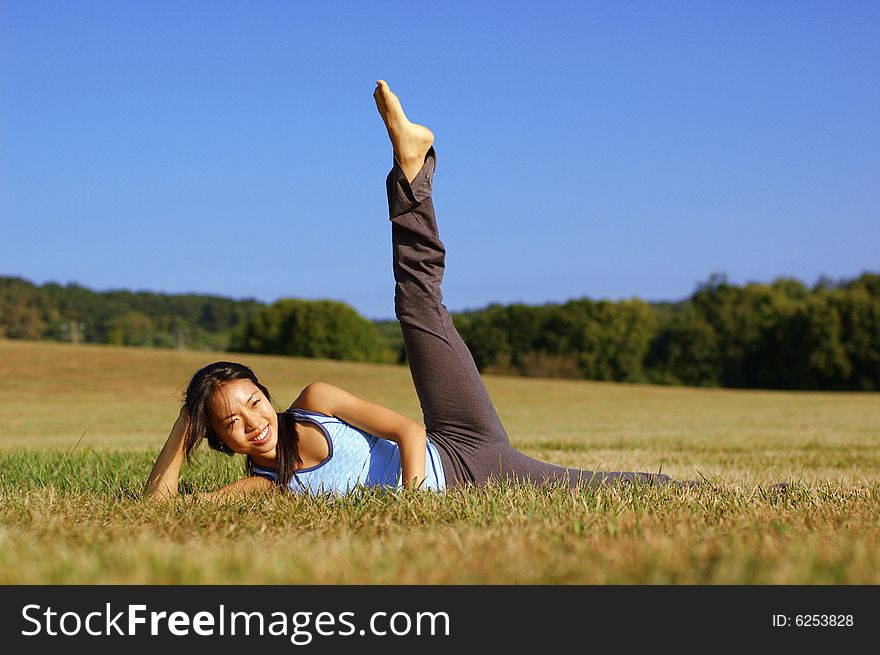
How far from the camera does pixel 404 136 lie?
4629mm

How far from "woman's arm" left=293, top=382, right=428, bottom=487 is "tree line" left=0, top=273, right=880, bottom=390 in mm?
66377

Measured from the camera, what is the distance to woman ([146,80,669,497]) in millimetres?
4586

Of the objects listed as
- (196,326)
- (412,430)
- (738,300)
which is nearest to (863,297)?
(738,300)

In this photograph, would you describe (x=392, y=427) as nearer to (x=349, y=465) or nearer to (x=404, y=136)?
(x=349, y=465)

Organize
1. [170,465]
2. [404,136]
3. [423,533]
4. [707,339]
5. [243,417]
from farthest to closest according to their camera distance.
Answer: [707,339] → [170,465] → [404,136] → [243,417] → [423,533]

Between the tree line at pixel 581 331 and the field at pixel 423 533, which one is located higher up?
the tree line at pixel 581 331

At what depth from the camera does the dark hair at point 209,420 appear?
4.57 meters

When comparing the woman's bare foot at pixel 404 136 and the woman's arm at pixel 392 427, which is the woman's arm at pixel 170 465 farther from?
the woman's bare foot at pixel 404 136

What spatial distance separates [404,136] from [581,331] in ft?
259

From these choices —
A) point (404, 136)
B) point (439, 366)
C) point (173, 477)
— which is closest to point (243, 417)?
point (173, 477)

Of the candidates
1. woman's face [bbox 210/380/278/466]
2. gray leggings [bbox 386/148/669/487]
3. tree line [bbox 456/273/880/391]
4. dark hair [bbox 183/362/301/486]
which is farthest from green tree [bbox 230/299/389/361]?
woman's face [bbox 210/380/278/466]

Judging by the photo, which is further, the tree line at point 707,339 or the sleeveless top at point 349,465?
the tree line at point 707,339

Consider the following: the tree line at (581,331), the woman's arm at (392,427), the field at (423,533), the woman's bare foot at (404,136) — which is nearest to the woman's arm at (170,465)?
the field at (423,533)

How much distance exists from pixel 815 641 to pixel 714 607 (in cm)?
29
